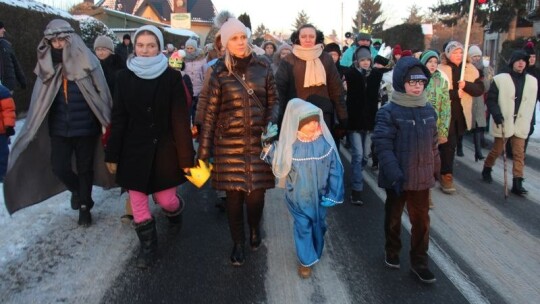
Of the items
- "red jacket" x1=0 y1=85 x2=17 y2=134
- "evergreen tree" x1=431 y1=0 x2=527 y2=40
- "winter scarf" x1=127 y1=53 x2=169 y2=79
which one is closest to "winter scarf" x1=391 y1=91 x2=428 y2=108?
"winter scarf" x1=127 y1=53 x2=169 y2=79

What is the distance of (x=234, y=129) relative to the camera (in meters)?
4.17

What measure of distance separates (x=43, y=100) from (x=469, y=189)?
5.77m

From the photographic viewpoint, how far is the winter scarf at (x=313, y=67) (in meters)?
5.46

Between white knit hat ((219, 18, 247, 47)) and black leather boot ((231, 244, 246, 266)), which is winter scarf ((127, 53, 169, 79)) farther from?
black leather boot ((231, 244, 246, 266))

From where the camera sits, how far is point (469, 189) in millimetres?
6879

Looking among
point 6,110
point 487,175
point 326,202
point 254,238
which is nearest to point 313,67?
point 326,202

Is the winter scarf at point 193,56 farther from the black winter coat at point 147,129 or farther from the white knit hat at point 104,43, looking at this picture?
the black winter coat at point 147,129

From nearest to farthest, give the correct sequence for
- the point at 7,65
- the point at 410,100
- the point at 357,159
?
1. the point at 410,100
2. the point at 357,159
3. the point at 7,65

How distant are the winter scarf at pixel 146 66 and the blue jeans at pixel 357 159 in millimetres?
3073

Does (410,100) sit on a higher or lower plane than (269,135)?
higher

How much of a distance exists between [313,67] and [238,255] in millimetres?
2411

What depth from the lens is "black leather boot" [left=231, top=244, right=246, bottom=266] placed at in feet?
14.0

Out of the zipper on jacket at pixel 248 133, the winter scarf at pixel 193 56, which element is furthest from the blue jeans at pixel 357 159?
the winter scarf at pixel 193 56

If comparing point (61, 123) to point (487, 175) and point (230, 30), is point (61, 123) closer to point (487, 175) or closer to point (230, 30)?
point (230, 30)
